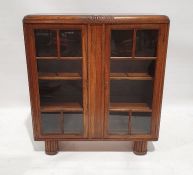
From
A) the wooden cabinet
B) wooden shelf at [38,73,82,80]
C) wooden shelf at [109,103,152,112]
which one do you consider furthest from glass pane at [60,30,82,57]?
wooden shelf at [109,103,152,112]

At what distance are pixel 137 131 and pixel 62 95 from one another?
495mm

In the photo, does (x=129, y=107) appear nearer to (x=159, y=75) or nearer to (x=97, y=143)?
(x=159, y=75)

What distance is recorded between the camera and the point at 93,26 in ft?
5.16

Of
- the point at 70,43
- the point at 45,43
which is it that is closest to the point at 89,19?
the point at 70,43

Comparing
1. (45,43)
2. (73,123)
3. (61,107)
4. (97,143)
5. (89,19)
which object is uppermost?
(89,19)

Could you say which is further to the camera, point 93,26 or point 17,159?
point 17,159

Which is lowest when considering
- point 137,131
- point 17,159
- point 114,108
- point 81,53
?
point 17,159

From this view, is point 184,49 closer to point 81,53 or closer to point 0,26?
point 81,53

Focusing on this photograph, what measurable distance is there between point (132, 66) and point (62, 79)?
399mm

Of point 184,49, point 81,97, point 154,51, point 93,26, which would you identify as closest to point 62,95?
→ point 81,97

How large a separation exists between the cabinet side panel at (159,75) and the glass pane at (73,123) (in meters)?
0.42

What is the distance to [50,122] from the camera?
1804mm

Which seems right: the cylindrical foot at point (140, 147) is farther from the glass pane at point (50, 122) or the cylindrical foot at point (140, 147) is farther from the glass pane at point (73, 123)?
the glass pane at point (50, 122)

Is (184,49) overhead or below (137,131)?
overhead
